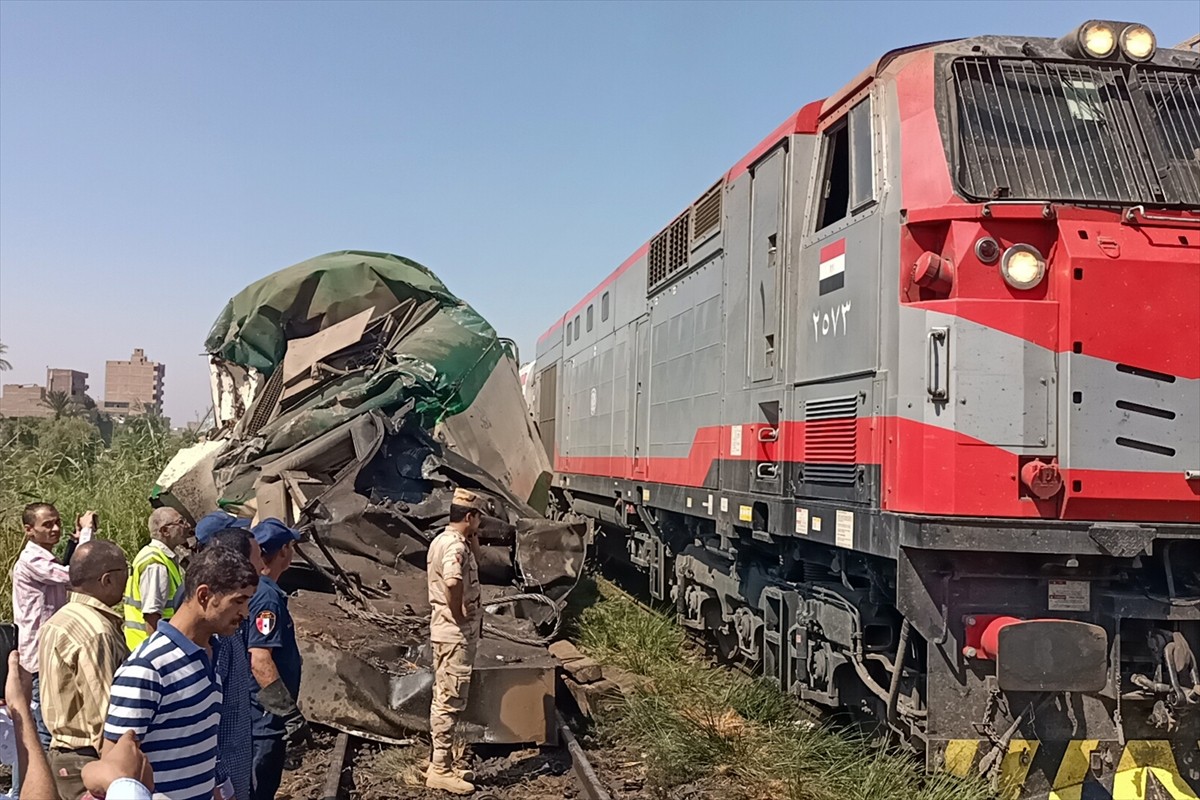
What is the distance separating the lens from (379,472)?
1017cm

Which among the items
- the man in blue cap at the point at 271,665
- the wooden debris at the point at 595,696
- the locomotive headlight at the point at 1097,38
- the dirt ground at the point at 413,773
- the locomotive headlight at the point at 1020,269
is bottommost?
the dirt ground at the point at 413,773

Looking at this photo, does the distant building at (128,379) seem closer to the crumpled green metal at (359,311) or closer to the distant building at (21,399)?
the distant building at (21,399)

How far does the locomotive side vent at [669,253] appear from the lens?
963 cm

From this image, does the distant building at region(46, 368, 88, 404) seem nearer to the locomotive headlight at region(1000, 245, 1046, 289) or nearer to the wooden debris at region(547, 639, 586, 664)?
the wooden debris at region(547, 639, 586, 664)

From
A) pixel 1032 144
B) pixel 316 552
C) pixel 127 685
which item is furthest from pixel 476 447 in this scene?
pixel 127 685

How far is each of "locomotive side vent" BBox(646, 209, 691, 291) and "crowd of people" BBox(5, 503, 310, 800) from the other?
5.26 metres

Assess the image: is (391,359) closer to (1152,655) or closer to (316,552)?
(316,552)

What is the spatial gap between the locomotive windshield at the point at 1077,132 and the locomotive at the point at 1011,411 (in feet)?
0.05

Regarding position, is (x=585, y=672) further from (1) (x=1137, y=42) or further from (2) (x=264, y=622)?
(1) (x=1137, y=42)

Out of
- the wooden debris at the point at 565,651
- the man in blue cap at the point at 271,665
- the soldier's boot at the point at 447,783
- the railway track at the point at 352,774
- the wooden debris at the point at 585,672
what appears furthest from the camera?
the wooden debris at the point at 565,651

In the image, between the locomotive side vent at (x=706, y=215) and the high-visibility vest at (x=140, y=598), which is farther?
the locomotive side vent at (x=706, y=215)

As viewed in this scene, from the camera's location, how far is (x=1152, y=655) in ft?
16.7

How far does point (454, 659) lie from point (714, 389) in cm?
308

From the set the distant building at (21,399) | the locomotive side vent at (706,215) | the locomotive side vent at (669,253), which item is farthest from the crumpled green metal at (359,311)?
the distant building at (21,399)
